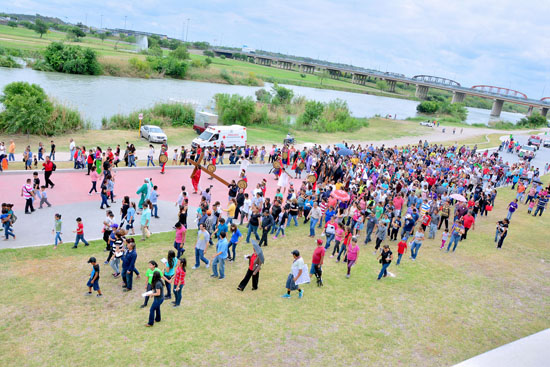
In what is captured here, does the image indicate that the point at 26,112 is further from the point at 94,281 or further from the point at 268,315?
the point at 268,315

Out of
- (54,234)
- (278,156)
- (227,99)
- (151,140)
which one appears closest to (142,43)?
(227,99)

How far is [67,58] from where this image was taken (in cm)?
6134

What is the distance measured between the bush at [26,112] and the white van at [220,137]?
32.6 ft

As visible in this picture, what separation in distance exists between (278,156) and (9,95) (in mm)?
18025

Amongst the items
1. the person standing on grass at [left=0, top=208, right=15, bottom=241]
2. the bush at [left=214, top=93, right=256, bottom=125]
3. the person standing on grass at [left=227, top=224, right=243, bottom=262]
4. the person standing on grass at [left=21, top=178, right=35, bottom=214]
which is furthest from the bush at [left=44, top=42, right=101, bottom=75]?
the person standing on grass at [left=227, top=224, right=243, bottom=262]

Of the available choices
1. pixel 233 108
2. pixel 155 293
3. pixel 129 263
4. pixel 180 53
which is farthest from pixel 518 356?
pixel 180 53

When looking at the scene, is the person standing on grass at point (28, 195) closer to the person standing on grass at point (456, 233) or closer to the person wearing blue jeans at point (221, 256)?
the person wearing blue jeans at point (221, 256)

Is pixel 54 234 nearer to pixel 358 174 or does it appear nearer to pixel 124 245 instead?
pixel 124 245

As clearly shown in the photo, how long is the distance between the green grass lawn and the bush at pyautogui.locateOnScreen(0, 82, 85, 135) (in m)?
17.3

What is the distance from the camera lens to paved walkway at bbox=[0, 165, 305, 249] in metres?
12.9

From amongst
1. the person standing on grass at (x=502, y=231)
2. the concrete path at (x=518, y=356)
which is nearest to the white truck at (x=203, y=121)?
the person standing on grass at (x=502, y=231)

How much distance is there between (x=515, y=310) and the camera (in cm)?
1118

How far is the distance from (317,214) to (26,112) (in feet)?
70.4

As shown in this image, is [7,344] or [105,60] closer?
[7,344]
